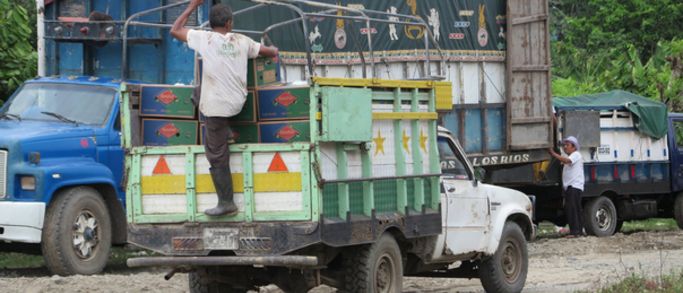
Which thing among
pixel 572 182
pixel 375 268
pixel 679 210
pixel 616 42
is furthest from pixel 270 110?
pixel 616 42

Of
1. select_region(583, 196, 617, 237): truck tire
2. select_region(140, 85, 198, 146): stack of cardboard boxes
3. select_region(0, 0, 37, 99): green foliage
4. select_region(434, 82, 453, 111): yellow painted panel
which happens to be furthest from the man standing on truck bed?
select_region(583, 196, 617, 237): truck tire

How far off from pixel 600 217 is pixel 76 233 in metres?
10.9

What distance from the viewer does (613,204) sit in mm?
22672

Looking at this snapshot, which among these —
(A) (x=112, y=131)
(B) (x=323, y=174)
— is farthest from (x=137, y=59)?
(B) (x=323, y=174)

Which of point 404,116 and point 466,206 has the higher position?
point 404,116

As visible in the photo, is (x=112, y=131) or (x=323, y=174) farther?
(x=112, y=131)

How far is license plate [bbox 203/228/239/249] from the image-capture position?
10.1 metres

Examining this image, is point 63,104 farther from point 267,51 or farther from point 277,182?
point 277,182

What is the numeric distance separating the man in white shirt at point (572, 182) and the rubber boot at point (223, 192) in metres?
11.6

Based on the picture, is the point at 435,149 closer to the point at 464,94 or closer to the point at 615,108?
the point at 464,94

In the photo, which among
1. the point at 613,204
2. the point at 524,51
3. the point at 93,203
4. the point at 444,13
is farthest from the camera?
the point at 613,204

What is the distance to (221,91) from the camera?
10062mm

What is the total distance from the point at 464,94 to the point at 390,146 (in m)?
8.13

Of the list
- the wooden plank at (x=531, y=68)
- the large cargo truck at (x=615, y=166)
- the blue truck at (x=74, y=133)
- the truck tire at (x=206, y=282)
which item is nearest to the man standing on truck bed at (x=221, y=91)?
the truck tire at (x=206, y=282)
